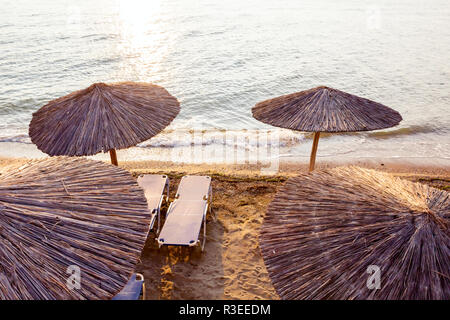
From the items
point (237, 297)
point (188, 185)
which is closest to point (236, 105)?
point (188, 185)

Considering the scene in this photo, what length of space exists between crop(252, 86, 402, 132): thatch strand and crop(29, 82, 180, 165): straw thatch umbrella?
5.40 feet

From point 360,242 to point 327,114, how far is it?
252cm

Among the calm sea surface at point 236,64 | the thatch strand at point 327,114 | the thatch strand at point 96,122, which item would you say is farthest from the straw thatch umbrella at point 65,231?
the calm sea surface at point 236,64

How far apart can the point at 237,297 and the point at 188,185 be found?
205 cm

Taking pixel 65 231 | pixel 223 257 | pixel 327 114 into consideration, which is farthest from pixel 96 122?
pixel 327 114

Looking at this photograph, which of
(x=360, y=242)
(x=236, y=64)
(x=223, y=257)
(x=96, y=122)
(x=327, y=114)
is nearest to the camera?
(x=360, y=242)

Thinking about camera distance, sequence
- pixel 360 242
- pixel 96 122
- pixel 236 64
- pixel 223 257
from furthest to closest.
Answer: pixel 236 64, pixel 223 257, pixel 96 122, pixel 360 242

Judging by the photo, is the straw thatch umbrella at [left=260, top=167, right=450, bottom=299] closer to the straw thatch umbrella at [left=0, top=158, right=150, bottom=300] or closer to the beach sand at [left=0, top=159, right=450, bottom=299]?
the straw thatch umbrella at [left=0, top=158, right=150, bottom=300]

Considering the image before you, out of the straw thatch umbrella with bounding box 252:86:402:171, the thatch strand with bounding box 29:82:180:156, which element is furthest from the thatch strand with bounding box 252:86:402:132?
the thatch strand with bounding box 29:82:180:156

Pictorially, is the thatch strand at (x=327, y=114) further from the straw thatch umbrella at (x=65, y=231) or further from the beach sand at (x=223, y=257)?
the straw thatch umbrella at (x=65, y=231)

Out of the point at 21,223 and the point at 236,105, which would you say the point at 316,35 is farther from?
the point at 21,223

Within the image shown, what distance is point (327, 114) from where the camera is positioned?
4359 millimetres

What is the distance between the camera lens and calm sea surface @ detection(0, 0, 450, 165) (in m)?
9.48

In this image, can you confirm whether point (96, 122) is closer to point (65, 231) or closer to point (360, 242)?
point (65, 231)
